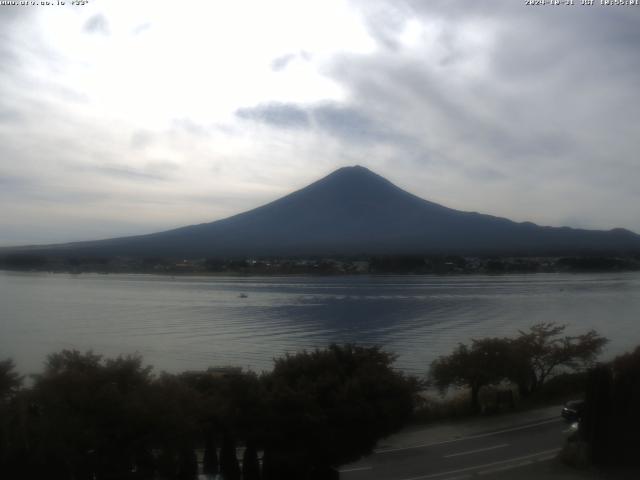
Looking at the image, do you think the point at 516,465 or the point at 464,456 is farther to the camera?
the point at 464,456

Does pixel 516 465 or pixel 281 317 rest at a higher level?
pixel 281 317

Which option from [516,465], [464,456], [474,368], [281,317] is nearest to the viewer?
[516,465]

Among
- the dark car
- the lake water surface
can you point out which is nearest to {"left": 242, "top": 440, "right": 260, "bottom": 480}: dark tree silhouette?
the dark car

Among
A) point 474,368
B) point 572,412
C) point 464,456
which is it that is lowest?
point 464,456

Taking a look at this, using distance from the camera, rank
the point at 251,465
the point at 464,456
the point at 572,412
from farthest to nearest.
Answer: the point at 572,412 < the point at 464,456 < the point at 251,465

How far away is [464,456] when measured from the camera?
27.7 ft

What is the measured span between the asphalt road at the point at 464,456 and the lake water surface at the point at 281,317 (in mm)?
5466

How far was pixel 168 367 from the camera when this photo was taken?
51.0 ft

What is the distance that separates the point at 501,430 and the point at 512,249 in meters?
51.0

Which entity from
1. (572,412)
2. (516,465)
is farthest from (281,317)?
(516,465)

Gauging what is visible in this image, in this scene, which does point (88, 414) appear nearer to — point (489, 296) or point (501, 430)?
point (501, 430)

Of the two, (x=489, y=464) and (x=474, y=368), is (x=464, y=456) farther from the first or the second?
(x=474, y=368)

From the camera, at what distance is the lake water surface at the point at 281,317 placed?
59.8 ft

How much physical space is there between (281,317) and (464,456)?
17909mm
